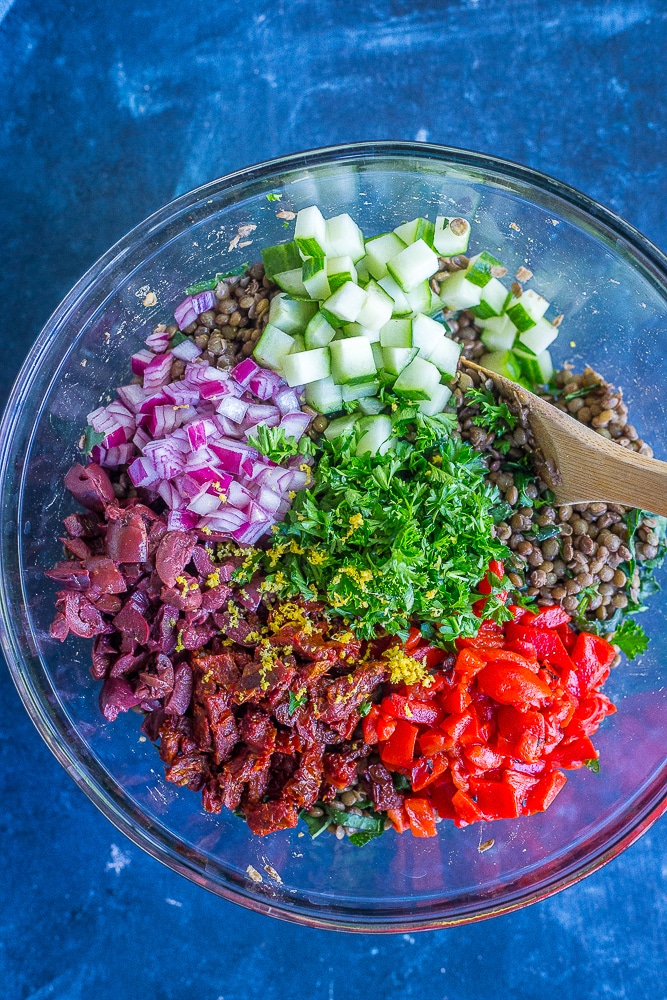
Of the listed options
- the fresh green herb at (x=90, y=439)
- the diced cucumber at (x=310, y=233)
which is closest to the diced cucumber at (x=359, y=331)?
the diced cucumber at (x=310, y=233)

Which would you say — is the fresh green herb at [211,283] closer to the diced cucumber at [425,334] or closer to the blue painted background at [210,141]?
the blue painted background at [210,141]

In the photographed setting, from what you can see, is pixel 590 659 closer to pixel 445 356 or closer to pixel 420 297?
pixel 445 356

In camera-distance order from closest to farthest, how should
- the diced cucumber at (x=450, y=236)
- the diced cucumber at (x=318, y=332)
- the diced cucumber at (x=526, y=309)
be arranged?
1. the diced cucumber at (x=318, y=332)
2. the diced cucumber at (x=450, y=236)
3. the diced cucumber at (x=526, y=309)

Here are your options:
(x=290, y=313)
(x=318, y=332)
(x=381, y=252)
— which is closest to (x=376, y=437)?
(x=318, y=332)

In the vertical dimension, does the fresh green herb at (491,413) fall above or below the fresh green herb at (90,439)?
above

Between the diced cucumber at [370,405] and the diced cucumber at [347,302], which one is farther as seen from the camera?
the diced cucumber at [370,405]

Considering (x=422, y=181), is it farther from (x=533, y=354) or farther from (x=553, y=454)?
(x=553, y=454)

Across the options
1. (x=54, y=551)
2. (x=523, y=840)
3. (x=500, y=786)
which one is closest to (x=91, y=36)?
(x=54, y=551)
